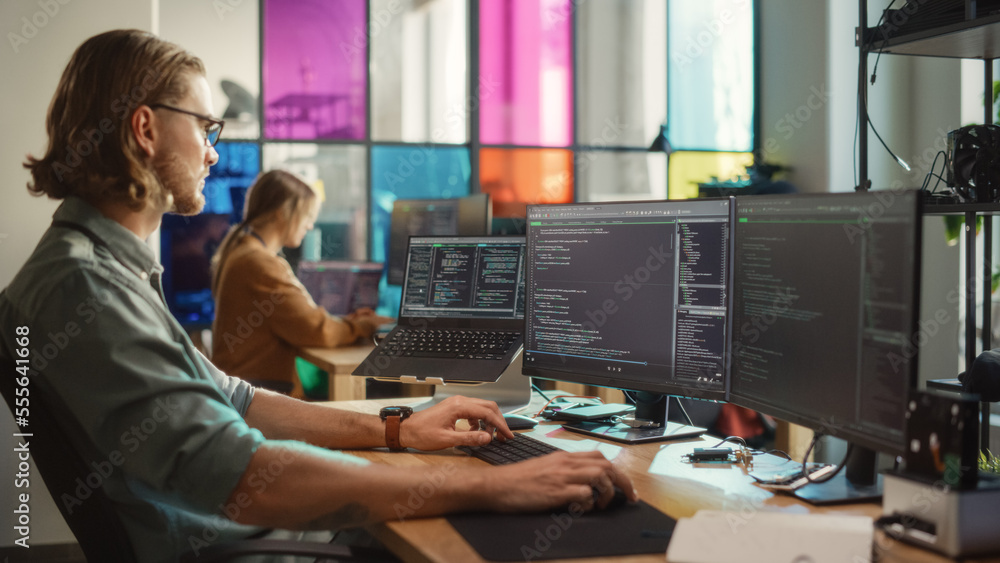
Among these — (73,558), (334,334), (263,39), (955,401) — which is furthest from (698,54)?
(955,401)

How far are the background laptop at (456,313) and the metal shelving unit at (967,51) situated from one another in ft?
4.00

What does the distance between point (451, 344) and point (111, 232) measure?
0.86 metres

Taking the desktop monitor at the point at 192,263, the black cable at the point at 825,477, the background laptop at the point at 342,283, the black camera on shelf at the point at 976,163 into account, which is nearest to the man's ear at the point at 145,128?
the black cable at the point at 825,477

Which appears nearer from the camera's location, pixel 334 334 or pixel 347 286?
pixel 334 334

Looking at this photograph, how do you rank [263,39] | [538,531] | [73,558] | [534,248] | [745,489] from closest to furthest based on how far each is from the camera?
[538,531] → [745,489] → [534,248] → [73,558] → [263,39]

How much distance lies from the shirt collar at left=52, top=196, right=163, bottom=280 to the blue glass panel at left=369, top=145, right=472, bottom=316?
11.2ft

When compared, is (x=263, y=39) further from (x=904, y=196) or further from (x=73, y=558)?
(x=904, y=196)

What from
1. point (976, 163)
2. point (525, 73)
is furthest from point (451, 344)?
point (525, 73)

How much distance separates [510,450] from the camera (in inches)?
60.8

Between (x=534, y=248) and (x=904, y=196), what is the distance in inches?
34.4

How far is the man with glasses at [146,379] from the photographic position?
1133 mm

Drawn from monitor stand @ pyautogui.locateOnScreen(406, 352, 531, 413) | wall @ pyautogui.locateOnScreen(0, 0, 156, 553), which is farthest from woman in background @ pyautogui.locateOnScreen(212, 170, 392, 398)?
monitor stand @ pyautogui.locateOnScreen(406, 352, 531, 413)

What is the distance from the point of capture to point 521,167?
5.22m

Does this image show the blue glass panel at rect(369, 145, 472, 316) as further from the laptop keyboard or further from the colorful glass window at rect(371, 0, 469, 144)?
the laptop keyboard
